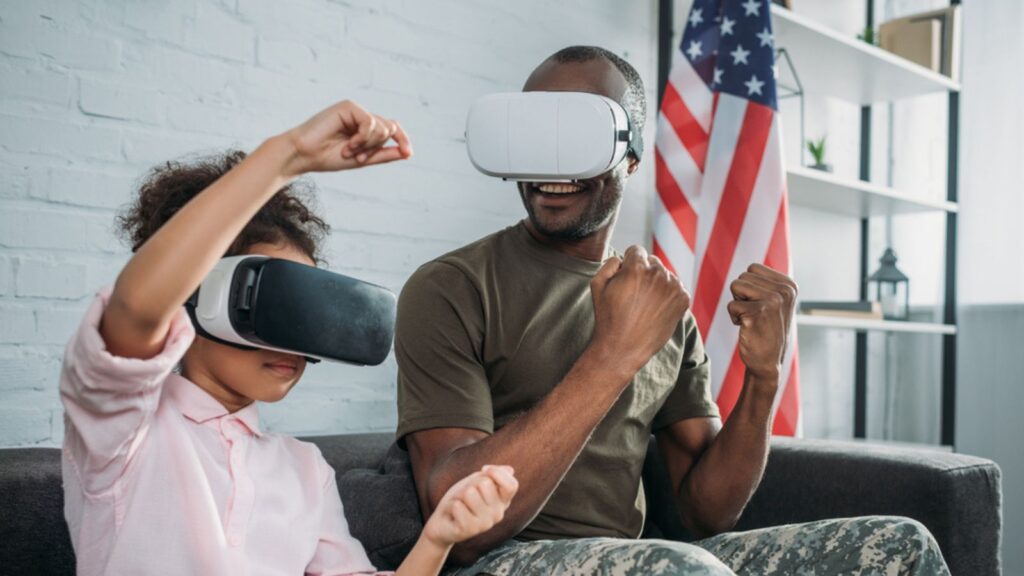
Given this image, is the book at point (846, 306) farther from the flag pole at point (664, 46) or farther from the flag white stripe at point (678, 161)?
the flag pole at point (664, 46)

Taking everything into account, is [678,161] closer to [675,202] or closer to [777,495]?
[675,202]

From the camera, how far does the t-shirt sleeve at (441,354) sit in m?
1.21

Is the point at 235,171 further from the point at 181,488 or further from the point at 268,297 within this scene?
the point at 181,488

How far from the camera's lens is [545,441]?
1.12 metres

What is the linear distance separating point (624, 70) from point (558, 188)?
23 centimetres

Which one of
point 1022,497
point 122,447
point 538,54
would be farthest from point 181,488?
point 1022,497

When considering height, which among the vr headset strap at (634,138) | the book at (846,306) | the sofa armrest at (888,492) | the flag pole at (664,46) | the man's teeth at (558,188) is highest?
the flag pole at (664,46)

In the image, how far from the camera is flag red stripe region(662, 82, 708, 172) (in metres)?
2.42

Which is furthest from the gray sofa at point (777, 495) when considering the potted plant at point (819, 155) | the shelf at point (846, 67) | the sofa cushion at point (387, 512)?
the potted plant at point (819, 155)

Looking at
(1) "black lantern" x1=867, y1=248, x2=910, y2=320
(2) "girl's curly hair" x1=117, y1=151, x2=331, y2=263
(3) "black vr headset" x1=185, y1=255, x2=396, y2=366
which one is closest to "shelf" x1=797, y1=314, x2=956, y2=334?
(1) "black lantern" x1=867, y1=248, x2=910, y2=320

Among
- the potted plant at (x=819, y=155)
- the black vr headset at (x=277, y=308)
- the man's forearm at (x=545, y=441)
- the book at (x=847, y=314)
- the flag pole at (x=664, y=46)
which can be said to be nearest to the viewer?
the black vr headset at (x=277, y=308)

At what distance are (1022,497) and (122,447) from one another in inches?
113

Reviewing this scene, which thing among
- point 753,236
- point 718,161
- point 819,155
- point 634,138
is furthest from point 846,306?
point 634,138

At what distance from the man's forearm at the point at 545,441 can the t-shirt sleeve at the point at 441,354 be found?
0.25 feet
